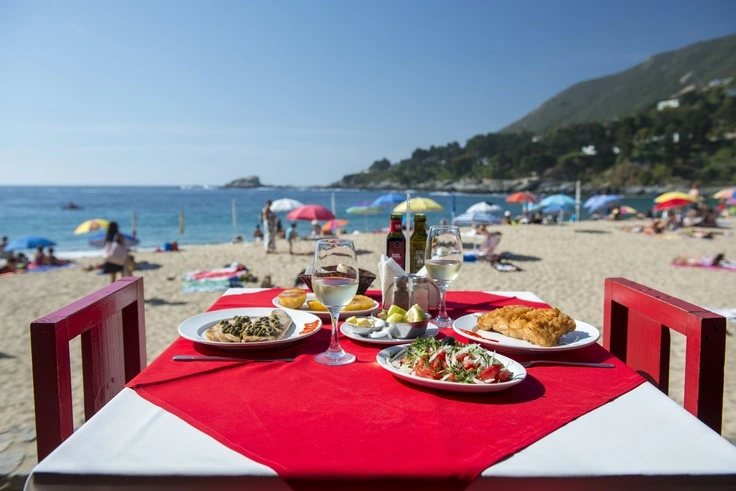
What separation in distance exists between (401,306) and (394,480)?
1.02 metres

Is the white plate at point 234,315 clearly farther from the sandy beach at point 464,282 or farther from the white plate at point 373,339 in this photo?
the sandy beach at point 464,282

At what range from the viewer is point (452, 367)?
1195mm

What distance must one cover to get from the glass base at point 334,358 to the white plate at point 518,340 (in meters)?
0.39

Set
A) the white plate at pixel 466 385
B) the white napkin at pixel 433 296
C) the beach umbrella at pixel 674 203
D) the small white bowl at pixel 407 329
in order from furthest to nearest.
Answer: the beach umbrella at pixel 674 203 → the white napkin at pixel 433 296 → the small white bowl at pixel 407 329 → the white plate at pixel 466 385

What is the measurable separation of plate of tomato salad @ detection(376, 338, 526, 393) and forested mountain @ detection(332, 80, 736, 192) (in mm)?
81350

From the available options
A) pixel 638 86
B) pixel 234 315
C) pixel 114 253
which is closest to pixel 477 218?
pixel 114 253

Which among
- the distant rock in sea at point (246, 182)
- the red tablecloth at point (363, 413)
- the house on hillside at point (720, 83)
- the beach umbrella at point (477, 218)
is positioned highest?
the house on hillside at point (720, 83)

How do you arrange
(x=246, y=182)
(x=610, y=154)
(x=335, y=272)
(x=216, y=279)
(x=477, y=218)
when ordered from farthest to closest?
1. (x=246, y=182)
2. (x=610, y=154)
3. (x=477, y=218)
4. (x=216, y=279)
5. (x=335, y=272)

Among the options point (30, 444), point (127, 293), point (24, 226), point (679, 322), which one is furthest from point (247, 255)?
point (24, 226)

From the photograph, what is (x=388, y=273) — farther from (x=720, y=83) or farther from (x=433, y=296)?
(x=720, y=83)

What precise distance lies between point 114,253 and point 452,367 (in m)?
8.40

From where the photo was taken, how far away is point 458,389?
44.2 inches

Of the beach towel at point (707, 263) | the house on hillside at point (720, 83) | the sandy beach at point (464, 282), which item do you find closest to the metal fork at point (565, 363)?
the sandy beach at point (464, 282)

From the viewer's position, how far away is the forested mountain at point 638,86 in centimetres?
14125
